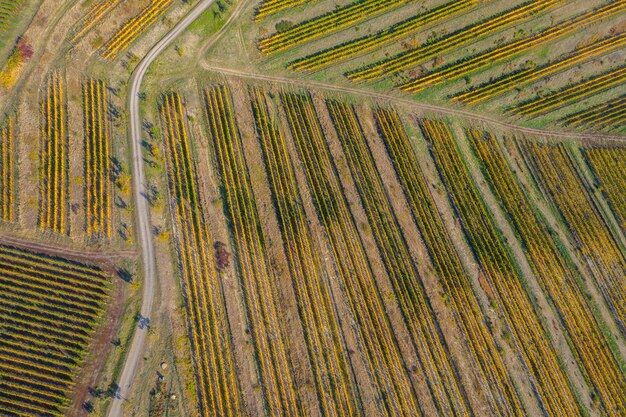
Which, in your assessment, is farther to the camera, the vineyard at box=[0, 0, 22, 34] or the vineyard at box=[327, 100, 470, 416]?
the vineyard at box=[0, 0, 22, 34]

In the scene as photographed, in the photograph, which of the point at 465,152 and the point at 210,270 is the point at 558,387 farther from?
the point at 210,270

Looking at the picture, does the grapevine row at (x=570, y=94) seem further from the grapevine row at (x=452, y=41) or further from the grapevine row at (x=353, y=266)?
the grapevine row at (x=353, y=266)

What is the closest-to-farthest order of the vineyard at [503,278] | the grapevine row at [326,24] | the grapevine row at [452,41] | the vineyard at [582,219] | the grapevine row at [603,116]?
the vineyard at [503,278] < the vineyard at [582,219] < the grapevine row at [326,24] < the grapevine row at [452,41] < the grapevine row at [603,116]

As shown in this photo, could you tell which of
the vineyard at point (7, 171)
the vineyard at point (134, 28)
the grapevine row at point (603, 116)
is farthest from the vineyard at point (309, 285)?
the grapevine row at point (603, 116)

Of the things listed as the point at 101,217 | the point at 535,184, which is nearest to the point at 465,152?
the point at 535,184

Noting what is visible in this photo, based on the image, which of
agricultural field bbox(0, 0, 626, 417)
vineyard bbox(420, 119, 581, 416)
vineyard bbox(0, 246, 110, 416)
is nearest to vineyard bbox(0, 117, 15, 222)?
agricultural field bbox(0, 0, 626, 417)

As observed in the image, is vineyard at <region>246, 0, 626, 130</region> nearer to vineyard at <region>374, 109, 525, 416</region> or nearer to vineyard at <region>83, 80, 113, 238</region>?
vineyard at <region>374, 109, 525, 416</region>
